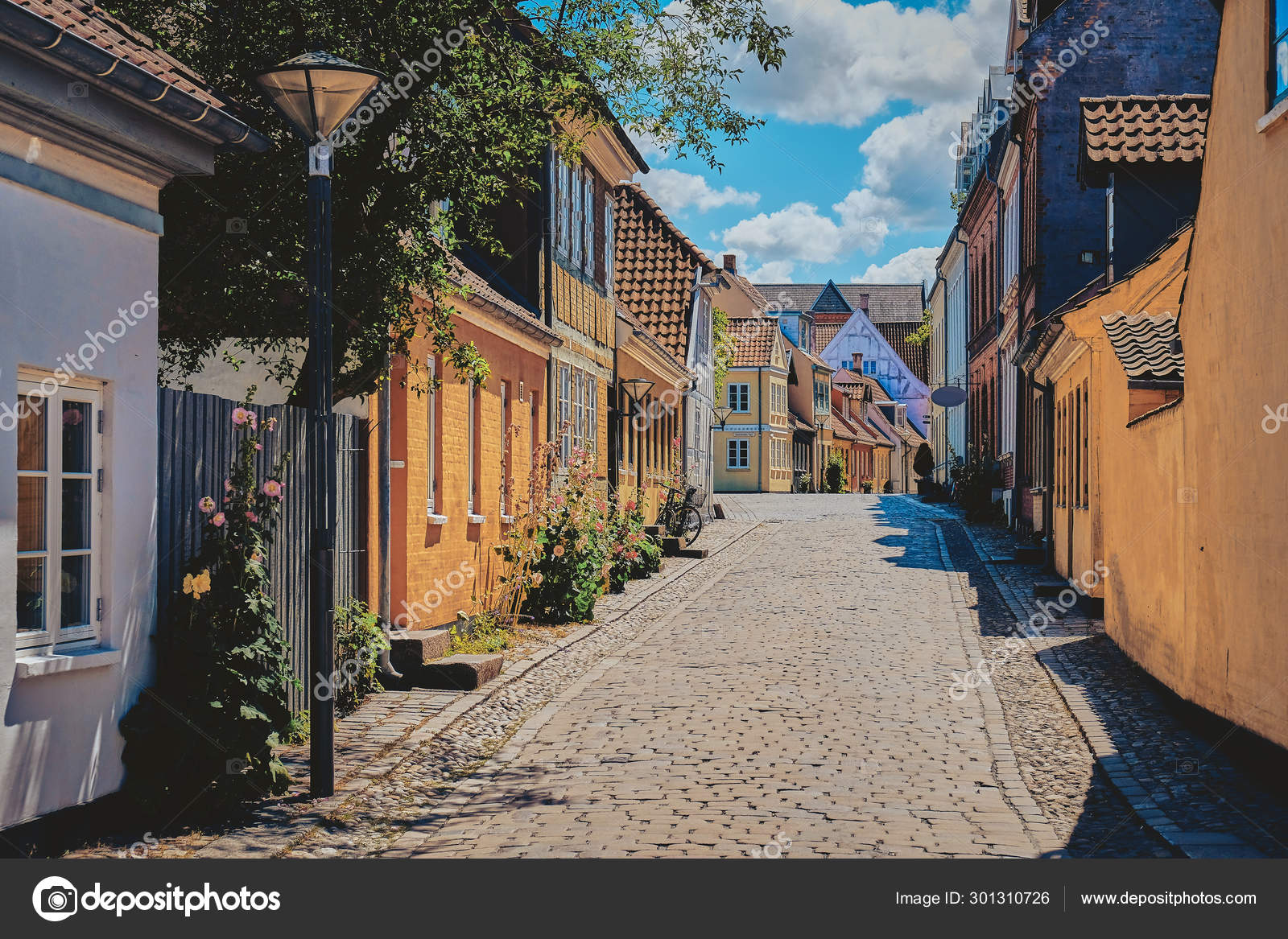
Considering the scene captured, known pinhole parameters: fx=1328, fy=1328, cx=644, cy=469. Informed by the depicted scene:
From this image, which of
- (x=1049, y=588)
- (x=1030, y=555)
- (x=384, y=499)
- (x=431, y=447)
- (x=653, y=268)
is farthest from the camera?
(x=653, y=268)

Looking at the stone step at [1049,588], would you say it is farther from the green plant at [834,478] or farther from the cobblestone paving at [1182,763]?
the green plant at [834,478]

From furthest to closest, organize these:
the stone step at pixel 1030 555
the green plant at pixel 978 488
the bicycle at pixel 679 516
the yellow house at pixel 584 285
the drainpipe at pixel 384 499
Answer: the green plant at pixel 978 488 → the bicycle at pixel 679 516 → the stone step at pixel 1030 555 → the yellow house at pixel 584 285 → the drainpipe at pixel 384 499

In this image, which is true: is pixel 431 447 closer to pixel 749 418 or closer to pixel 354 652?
pixel 354 652

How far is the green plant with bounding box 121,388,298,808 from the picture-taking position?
21.1ft

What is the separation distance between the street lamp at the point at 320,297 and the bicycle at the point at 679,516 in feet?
56.3

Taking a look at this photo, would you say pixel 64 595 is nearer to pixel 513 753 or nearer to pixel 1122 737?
pixel 513 753

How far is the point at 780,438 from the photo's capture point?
58500 millimetres

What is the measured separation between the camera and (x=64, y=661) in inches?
233

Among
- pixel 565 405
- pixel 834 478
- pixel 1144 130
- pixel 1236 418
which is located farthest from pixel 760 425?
pixel 1236 418

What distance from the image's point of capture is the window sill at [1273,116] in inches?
269

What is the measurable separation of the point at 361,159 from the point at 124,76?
2.75 metres

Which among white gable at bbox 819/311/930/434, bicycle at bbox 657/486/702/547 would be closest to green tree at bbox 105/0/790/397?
bicycle at bbox 657/486/702/547

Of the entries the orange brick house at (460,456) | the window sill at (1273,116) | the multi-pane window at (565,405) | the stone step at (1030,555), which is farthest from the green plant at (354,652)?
the stone step at (1030,555)
